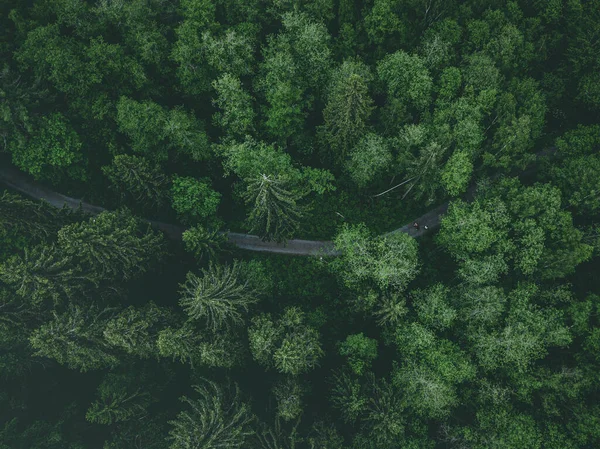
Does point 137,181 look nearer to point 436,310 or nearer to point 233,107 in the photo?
point 233,107

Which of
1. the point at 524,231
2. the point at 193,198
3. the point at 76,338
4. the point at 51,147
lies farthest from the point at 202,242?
the point at 524,231

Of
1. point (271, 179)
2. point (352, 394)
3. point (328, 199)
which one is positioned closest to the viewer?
point (271, 179)

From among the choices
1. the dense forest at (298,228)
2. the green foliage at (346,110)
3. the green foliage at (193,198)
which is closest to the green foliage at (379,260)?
the dense forest at (298,228)

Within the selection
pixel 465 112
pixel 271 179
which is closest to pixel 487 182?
pixel 465 112

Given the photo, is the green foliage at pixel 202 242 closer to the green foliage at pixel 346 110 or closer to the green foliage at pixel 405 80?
the green foliage at pixel 346 110

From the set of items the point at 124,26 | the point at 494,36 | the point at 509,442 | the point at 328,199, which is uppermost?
the point at 124,26

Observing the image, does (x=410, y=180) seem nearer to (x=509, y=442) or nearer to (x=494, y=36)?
(x=494, y=36)

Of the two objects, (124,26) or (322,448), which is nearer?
(322,448)
